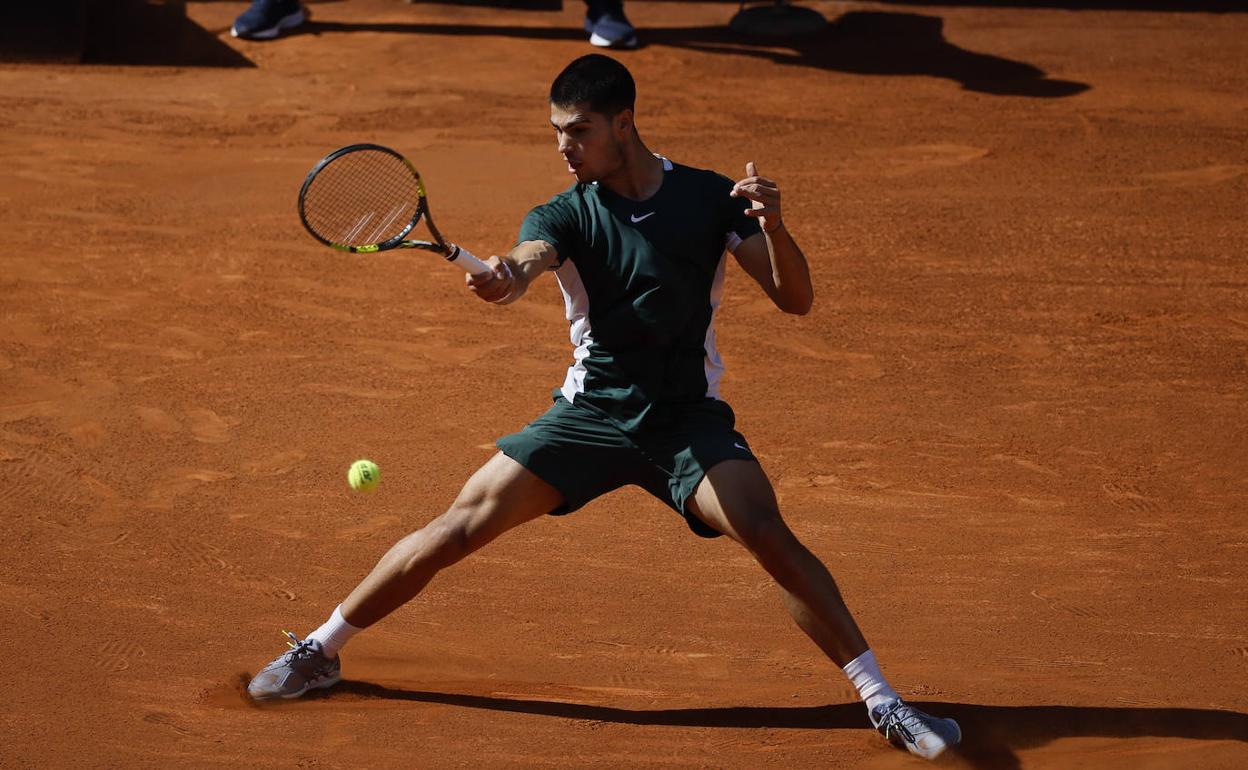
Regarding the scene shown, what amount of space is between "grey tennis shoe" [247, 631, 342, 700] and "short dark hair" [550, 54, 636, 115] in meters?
2.14

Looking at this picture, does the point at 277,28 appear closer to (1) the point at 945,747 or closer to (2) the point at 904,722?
(2) the point at 904,722

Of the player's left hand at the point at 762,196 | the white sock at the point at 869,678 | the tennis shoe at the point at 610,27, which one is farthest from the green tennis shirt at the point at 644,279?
the tennis shoe at the point at 610,27

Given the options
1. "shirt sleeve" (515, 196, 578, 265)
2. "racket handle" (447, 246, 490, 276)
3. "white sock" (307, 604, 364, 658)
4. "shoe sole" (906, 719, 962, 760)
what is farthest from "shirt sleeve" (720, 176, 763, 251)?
"white sock" (307, 604, 364, 658)

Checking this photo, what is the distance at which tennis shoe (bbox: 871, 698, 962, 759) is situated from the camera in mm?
4812

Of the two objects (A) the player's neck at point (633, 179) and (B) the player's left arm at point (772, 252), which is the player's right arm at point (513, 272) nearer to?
(A) the player's neck at point (633, 179)

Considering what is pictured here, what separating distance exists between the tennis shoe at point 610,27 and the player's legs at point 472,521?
30.3 ft

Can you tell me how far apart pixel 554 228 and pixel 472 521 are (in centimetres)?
102

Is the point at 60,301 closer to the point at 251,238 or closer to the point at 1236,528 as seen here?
the point at 251,238

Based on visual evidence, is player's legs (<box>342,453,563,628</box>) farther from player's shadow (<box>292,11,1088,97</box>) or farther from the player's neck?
player's shadow (<box>292,11,1088,97</box>)

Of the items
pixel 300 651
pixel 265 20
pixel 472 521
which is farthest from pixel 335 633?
pixel 265 20

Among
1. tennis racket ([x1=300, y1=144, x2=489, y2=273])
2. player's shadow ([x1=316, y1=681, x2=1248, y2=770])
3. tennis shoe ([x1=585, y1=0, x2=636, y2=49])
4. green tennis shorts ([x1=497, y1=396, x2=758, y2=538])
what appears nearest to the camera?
green tennis shorts ([x1=497, y1=396, x2=758, y2=538])

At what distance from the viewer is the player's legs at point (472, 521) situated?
496cm

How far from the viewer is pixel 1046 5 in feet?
49.1

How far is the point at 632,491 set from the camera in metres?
7.14
